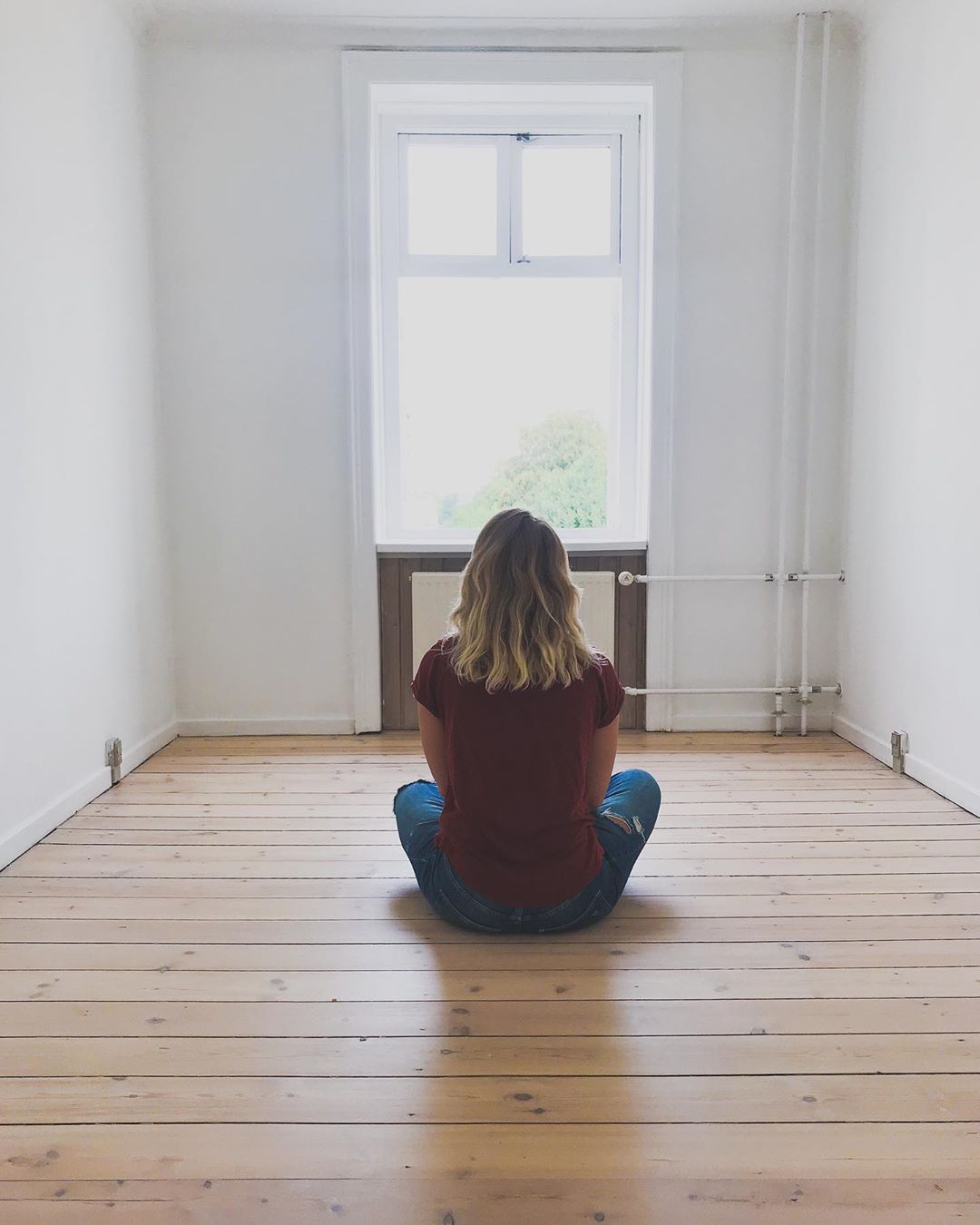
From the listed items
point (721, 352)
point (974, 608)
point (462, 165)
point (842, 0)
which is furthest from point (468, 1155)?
point (842, 0)

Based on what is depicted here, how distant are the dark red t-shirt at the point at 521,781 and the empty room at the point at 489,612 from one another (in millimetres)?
11

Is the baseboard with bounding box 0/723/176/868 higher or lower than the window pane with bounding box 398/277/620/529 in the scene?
lower

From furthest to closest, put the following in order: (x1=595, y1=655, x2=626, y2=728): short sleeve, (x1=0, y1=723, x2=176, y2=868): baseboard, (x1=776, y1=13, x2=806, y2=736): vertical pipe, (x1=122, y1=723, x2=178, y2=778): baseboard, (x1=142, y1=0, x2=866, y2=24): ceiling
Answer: (x1=776, y1=13, x2=806, y2=736): vertical pipe
(x1=142, y1=0, x2=866, y2=24): ceiling
(x1=122, y1=723, x2=178, y2=778): baseboard
(x1=0, y1=723, x2=176, y2=868): baseboard
(x1=595, y1=655, x2=626, y2=728): short sleeve

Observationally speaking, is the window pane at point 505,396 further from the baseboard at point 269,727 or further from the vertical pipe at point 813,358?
the baseboard at point 269,727

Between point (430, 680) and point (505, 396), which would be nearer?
point (430, 680)

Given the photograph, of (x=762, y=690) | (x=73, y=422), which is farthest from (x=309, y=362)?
(x=762, y=690)

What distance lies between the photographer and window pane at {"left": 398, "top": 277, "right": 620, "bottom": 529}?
409cm

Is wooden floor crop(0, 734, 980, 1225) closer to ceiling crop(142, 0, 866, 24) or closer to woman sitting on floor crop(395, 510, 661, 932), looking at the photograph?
woman sitting on floor crop(395, 510, 661, 932)

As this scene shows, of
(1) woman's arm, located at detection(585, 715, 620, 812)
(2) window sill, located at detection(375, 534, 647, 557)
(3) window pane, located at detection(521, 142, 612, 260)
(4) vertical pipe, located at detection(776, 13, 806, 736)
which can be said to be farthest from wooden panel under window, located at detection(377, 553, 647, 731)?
(1) woman's arm, located at detection(585, 715, 620, 812)

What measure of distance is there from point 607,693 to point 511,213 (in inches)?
107

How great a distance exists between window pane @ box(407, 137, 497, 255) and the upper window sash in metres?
0.02

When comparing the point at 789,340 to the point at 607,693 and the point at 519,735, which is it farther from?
the point at 519,735

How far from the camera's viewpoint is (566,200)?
4016 mm

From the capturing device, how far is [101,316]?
10.8 ft
